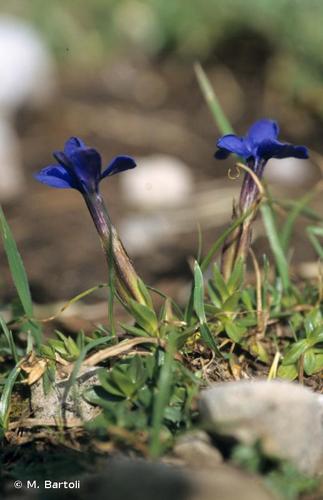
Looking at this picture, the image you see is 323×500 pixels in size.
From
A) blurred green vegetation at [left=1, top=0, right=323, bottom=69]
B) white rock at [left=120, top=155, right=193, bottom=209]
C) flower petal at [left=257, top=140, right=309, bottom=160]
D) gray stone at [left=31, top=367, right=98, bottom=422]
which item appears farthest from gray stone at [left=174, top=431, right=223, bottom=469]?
blurred green vegetation at [left=1, top=0, right=323, bottom=69]

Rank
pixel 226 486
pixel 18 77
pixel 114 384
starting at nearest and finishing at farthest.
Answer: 1. pixel 226 486
2. pixel 114 384
3. pixel 18 77

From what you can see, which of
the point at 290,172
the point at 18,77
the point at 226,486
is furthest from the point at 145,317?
the point at 18,77

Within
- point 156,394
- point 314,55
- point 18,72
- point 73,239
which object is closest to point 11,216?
point 73,239

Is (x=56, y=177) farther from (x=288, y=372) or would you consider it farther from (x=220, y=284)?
(x=288, y=372)


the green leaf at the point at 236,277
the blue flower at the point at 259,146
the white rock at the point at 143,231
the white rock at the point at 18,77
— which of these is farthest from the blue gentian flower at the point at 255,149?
the white rock at the point at 18,77

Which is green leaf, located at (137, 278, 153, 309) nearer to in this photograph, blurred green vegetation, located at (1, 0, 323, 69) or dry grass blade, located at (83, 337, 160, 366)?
dry grass blade, located at (83, 337, 160, 366)

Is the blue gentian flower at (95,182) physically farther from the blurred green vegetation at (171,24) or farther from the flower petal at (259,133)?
the blurred green vegetation at (171,24)

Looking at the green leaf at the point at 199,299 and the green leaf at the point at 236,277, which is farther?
the green leaf at the point at 236,277
